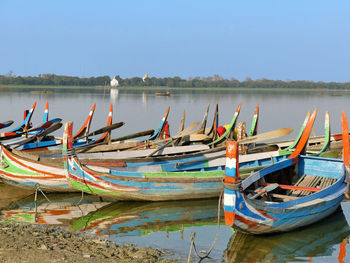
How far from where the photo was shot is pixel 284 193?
10.7 metres

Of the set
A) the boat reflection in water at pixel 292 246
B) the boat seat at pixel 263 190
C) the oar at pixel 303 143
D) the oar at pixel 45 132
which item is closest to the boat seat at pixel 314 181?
the oar at pixel 303 143

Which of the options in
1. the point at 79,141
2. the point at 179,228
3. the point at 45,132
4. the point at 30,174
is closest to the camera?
the point at 179,228

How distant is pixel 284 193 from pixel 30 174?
252 inches

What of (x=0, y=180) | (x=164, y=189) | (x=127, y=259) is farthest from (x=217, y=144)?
(x=127, y=259)

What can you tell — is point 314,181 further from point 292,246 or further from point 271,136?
point 292,246

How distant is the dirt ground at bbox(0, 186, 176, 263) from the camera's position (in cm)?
711

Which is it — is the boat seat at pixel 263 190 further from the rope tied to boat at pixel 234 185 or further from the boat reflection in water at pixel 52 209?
the boat reflection in water at pixel 52 209

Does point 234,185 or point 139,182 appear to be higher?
point 234,185

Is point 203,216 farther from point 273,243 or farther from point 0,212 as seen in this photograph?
point 0,212

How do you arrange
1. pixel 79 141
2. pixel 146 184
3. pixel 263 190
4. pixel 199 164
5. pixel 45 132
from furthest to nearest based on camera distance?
pixel 79 141 → pixel 45 132 → pixel 199 164 → pixel 146 184 → pixel 263 190

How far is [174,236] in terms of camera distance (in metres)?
9.54

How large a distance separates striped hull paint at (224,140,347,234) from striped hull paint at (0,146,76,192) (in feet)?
16.7

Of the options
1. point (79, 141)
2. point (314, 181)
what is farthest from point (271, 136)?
point (79, 141)

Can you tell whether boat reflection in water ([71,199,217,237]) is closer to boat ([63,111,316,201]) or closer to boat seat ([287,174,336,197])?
boat ([63,111,316,201])
